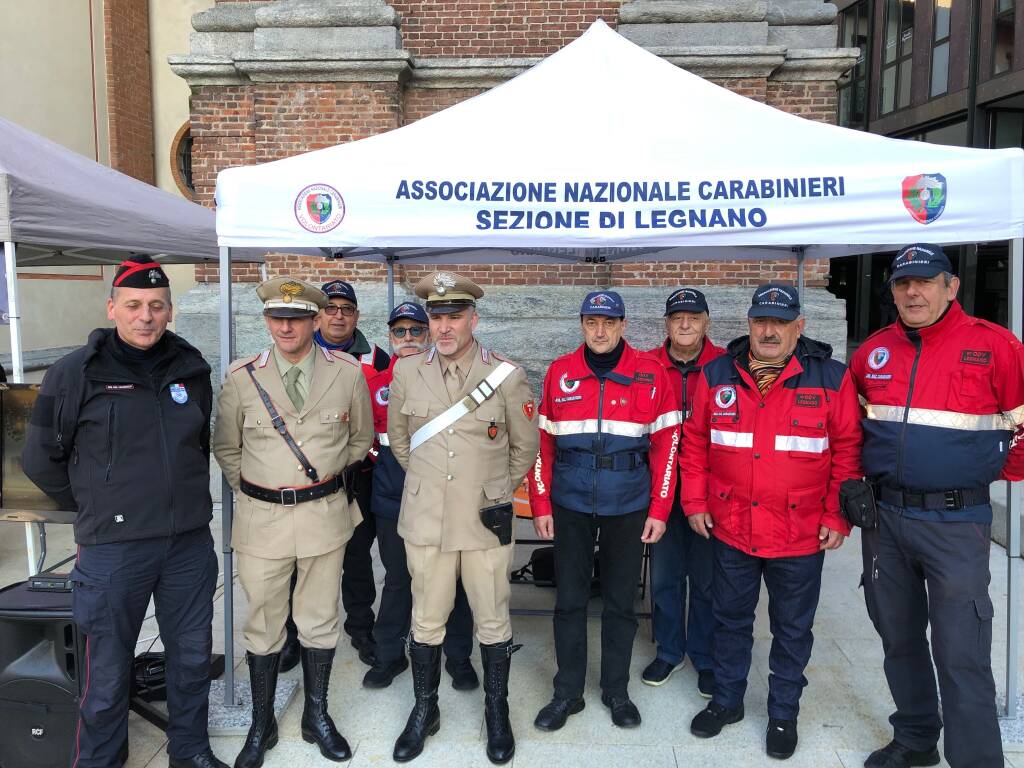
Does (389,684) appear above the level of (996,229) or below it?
below

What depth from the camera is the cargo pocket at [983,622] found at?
2828 millimetres

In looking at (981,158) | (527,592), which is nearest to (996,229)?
(981,158)

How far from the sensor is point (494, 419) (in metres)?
3.21

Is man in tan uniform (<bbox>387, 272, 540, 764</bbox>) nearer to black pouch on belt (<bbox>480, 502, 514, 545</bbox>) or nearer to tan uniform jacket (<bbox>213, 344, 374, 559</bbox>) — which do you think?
black pouch on belt (<bbox>480, 502, 514, 545</bbox>)

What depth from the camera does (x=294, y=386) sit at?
3.18m

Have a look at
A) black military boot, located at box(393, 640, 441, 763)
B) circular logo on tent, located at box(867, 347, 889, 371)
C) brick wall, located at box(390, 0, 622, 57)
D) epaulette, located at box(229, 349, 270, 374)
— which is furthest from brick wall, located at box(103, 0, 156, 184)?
circular logo on tent, located at box(867, 347, 889, 371)

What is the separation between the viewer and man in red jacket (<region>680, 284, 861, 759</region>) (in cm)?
311

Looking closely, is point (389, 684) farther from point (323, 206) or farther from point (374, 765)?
point (323, 206)

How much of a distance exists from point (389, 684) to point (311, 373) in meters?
1.75

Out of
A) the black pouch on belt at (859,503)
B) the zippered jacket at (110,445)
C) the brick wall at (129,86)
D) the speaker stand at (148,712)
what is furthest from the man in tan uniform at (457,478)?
the brick wall at (129,86)

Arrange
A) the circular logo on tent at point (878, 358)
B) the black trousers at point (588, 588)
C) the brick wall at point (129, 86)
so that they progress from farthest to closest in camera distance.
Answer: the brick wall at point (129, 86)
the black trousers at point (588, 588)
the circular logo on tent at point (878, 358)

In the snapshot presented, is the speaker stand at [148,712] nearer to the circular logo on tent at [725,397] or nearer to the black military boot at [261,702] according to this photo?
the black military boot at [261,702]

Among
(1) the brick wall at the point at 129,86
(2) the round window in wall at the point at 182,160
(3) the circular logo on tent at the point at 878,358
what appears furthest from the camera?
(2) the round window in wall at the point at 182,160

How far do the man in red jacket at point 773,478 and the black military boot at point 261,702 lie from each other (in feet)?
6.33
